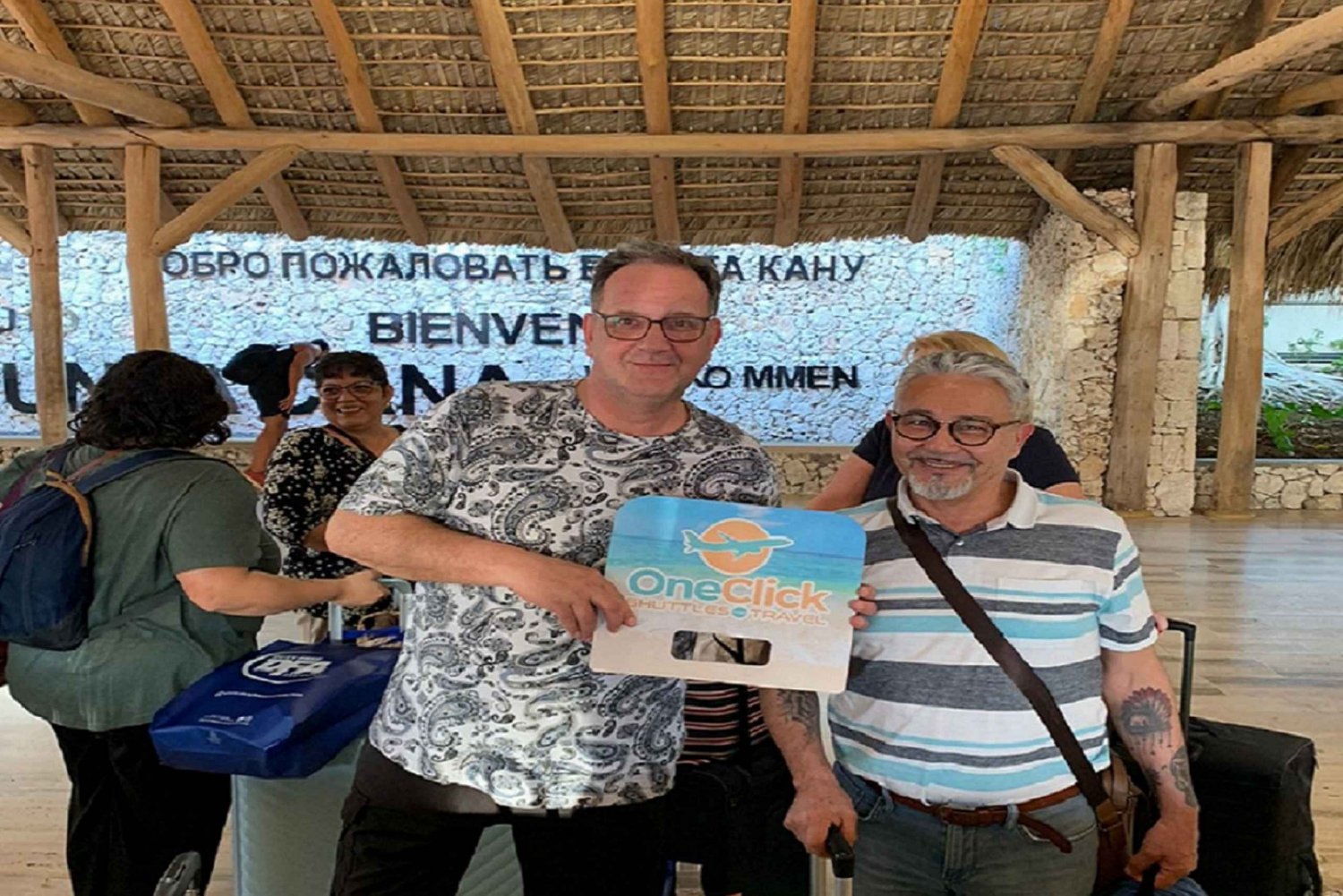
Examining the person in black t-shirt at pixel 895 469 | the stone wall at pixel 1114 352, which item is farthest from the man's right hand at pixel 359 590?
the stone wall at pixel 1114 352

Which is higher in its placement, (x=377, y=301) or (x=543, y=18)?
(x=543, y=18)

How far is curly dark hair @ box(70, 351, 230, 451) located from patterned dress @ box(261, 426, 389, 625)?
58cm

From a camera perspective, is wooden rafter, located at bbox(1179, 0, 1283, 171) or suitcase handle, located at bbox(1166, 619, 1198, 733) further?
wooden rafter, located at bbox(1179, 0, 1283, 171)

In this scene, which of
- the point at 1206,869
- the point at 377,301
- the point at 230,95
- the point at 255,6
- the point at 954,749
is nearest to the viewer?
the point at 954,749

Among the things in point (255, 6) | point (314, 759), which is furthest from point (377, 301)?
point (314, 759)

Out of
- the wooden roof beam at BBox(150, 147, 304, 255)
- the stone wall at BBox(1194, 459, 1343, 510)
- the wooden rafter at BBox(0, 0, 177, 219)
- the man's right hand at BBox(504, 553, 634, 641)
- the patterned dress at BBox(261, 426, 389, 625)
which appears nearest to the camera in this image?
the man's right hand at BBox(504, 553, 634, 641)

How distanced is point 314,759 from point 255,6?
6585 millimetres

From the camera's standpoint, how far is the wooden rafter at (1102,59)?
6496mm

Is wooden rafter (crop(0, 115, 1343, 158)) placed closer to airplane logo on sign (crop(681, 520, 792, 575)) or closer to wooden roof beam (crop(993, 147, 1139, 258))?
wooden roof beam (crop(993, 147, 1139, 258))

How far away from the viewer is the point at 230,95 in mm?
7199

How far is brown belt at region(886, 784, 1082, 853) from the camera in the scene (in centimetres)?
148

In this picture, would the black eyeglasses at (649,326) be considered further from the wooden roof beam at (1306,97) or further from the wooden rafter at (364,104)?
the wooden roof beam at (1306,97)

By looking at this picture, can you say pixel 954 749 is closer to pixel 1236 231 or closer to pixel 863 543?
pixel 863 543

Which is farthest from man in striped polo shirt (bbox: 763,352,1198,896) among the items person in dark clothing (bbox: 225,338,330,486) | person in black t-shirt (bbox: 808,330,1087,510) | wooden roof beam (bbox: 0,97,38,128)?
Result: wooden roof beam (bbox: 0,97,38,128)
